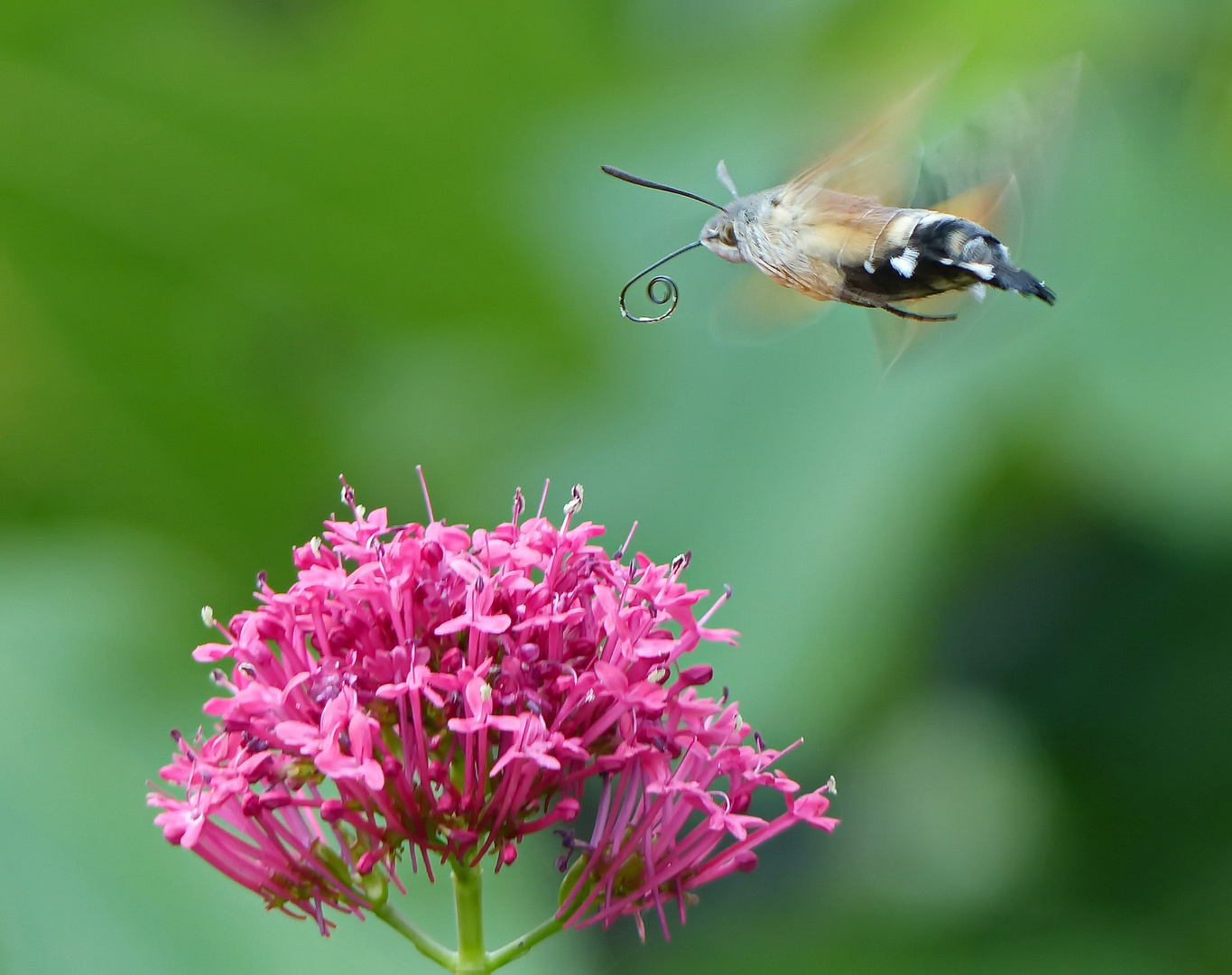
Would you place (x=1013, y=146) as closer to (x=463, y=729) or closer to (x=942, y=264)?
(x=942, y=264)

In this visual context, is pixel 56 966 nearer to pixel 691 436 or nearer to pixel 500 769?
pixel 500 769

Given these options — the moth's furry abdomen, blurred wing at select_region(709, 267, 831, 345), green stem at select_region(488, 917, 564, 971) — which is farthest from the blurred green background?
the moth's furry abdomen

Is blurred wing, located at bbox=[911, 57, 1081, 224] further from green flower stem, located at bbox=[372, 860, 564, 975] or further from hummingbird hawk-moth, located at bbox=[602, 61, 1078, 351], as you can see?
green flower stem, located at bbox=[372, 860, 564, 975]

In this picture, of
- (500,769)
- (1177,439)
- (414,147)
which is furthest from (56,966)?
(1177,439)

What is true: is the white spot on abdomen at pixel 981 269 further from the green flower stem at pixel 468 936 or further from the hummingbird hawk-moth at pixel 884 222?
the green flower stem at pixel 468 936

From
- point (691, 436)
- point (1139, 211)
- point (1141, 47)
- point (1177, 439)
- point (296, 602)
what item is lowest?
point (296, 602)

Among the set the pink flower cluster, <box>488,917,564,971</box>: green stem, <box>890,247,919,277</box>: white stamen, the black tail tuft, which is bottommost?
<box>488,917,564,971</box>: green stem

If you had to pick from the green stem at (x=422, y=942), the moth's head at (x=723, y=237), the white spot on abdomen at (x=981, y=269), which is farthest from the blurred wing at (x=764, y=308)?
the green stem at (x=422, y=942)
